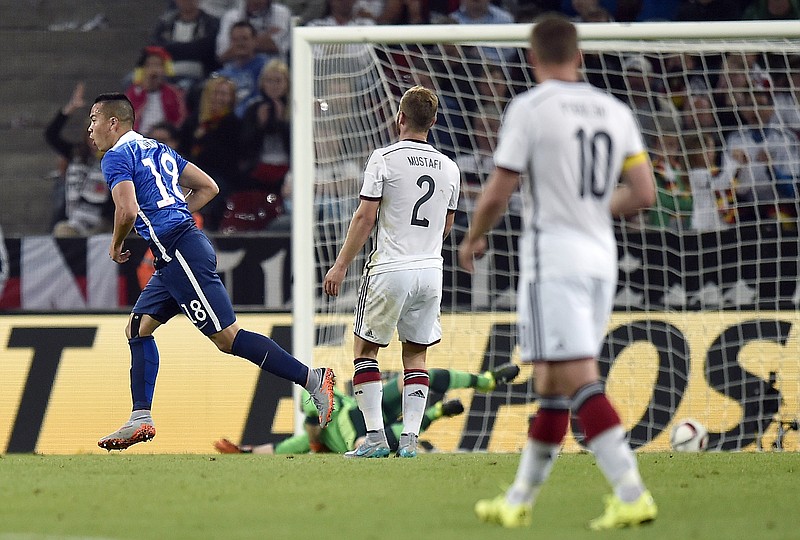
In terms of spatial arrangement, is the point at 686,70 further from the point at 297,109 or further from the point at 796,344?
the point at 297,109

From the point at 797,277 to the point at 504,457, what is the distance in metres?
3.23

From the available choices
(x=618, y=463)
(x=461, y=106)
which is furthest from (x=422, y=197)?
(x=461, y=106)

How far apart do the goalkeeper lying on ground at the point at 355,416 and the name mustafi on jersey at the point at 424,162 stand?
190 centimetres

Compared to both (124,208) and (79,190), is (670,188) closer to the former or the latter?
(124,208)

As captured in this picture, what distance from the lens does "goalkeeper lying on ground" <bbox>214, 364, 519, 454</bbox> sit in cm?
816

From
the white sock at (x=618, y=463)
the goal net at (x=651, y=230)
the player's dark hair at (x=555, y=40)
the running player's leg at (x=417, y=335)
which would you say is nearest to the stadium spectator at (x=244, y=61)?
the goal net at (x=651, y=230)

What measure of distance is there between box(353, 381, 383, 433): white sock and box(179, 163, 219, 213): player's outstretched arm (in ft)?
4.64

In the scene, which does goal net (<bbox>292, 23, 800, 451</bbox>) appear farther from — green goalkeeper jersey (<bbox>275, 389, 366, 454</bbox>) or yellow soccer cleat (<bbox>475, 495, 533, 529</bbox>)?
yellow soccer cleat (<bbox>475, 495, 533, 529</bbox>)

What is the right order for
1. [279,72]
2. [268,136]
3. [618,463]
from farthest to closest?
[279,72] < [268,136] < [618,463]

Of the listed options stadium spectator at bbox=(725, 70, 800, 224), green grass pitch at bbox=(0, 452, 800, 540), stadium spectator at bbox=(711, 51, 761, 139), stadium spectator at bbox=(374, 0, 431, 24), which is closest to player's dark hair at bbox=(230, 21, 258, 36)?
stadium spectator at bbox=(374, 0, 431, 24)

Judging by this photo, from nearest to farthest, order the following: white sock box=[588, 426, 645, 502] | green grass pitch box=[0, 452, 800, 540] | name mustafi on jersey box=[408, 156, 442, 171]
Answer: white sock box=[588, 426, 645, 502] < green grass pitch box=[0, 452, 800, 540] < name mustafi on jersey box=[408, 156, 442, 171]

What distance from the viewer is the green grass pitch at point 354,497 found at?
419 centimetres

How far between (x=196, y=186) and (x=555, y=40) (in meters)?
3.37

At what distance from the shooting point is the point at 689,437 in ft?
27.1
